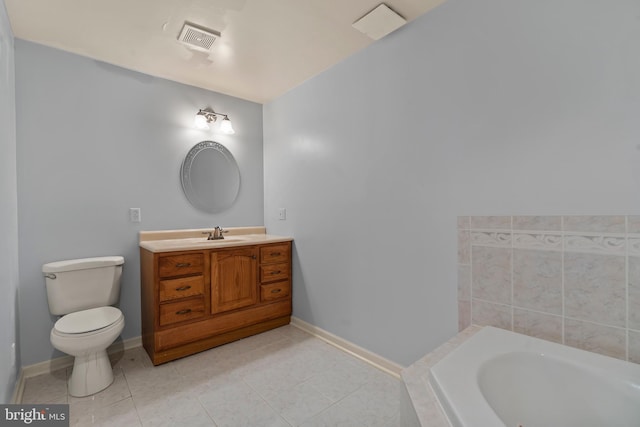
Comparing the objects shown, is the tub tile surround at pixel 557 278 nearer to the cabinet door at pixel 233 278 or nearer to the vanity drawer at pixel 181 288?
the cabinet door at pixel 233 278

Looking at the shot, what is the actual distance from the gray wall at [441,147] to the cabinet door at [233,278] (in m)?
0.46

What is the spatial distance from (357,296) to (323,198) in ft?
2.79

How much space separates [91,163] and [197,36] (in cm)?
126

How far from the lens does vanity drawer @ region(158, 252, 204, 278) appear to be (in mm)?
2072

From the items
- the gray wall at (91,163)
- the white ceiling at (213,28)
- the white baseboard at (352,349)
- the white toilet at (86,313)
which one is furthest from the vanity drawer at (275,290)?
the white ceiling at (213,28)

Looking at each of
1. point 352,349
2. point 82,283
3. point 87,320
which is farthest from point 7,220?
point 352,349

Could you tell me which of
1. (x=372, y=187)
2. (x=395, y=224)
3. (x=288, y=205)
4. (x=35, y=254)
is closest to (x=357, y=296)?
(x=395, y=224)

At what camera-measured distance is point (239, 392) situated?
1.78 m

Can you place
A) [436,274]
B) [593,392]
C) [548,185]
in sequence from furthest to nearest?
[436,274] < [548,185] < [593,392]

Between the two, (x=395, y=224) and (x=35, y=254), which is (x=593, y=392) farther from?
(x=35, y=254)

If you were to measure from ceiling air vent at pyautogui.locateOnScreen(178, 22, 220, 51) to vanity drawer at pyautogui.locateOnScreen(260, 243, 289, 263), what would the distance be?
1639 millimetres

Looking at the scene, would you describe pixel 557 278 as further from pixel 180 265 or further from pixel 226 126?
pixel 226 126

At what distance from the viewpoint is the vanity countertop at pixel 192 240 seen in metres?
2.17

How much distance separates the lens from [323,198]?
2484 mm
